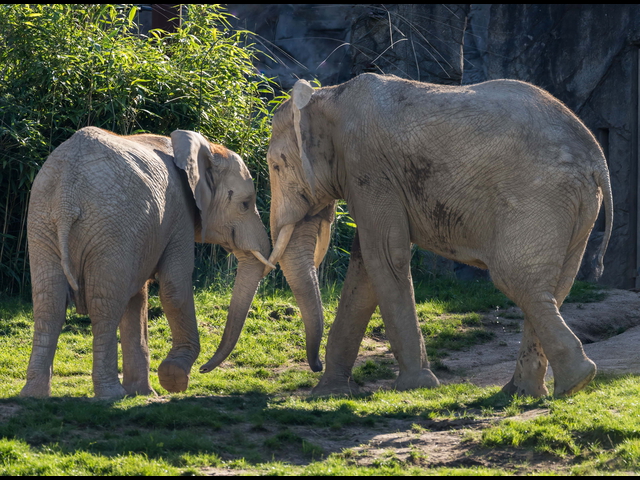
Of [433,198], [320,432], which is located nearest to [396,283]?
[433,198]

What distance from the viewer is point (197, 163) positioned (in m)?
8.09

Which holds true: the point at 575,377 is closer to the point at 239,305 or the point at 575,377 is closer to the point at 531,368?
the point at 531,368

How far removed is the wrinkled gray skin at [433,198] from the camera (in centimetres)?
689

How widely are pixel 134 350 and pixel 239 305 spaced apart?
1.03 metres

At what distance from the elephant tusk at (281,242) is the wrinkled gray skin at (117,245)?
606 millimetres

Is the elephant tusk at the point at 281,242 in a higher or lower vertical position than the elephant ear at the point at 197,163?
lower

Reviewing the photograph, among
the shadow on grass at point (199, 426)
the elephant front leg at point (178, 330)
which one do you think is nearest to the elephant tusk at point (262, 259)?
the elephant front leg at point (178, 330)

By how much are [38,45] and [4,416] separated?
630cm

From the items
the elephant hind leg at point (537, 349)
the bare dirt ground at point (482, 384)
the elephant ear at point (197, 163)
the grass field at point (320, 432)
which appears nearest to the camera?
the grass field at point (320, 432)

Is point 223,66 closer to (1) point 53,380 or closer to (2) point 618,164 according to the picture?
(1) point 53,380

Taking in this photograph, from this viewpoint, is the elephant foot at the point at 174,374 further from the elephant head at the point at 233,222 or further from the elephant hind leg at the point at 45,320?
the elephant hind leg at the point at 45,320

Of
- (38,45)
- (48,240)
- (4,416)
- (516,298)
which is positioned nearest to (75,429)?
(4,416)

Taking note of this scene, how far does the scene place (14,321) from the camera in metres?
9.98

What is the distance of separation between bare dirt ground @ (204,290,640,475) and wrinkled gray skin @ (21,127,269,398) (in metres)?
1.77
